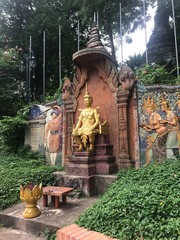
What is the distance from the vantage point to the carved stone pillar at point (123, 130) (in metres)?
5.91

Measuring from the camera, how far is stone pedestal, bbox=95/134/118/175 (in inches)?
227

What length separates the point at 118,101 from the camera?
6.20 m

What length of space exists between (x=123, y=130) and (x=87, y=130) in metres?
1.02

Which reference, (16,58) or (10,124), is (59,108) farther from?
(16,58)

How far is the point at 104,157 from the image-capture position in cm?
584

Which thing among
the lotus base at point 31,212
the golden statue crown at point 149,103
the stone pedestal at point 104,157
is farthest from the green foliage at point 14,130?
the lotus base at point 31,212

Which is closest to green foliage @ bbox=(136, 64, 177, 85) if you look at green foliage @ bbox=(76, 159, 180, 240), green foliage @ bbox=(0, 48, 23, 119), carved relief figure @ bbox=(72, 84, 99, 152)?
carved relief figure @ bbox=(72, 84, 99, 152)

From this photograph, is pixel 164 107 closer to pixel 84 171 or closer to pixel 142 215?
pixel 84 171

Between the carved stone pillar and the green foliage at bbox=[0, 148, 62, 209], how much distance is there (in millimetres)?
1936

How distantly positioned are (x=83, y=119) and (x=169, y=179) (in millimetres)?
2984

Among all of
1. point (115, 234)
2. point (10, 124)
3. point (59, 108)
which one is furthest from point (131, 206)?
point (10, 124)

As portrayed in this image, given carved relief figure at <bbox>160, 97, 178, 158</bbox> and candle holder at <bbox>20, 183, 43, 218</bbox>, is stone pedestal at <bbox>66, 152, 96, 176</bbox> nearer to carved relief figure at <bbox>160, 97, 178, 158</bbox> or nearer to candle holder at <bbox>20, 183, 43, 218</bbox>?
candle holder at <bbox>20, 183, 43, 218</bbox>

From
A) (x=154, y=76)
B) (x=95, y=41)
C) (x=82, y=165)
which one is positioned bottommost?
(x=82, y=165)

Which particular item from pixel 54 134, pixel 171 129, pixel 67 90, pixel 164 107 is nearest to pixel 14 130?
pixel 54 134
